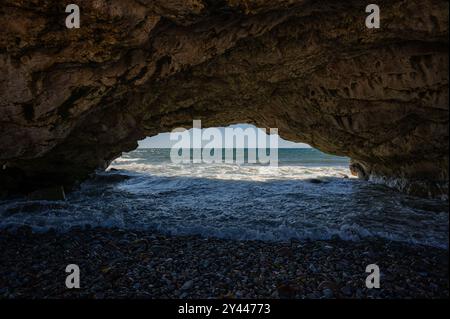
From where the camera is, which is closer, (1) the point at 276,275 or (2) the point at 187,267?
(1) the point at 276,275

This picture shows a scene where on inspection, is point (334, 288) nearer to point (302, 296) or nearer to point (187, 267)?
point (302, 296)

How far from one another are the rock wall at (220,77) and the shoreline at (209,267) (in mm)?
4457

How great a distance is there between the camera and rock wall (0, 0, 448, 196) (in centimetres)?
693

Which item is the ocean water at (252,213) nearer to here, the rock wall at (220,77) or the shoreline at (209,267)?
the shoreline at (209,267)

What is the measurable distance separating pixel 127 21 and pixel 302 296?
7529mm

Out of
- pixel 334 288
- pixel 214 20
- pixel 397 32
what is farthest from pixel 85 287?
pixel 397 32

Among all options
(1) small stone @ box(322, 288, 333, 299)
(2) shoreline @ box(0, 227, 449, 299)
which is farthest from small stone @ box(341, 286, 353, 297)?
(1) small stone @ box(322, 288, 333, 299)

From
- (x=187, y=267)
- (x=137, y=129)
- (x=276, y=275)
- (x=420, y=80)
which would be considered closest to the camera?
(x=276, y=275)

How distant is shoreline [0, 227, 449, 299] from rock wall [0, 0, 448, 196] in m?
4.46

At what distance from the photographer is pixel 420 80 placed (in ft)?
29.6

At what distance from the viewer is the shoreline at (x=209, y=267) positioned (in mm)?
4602

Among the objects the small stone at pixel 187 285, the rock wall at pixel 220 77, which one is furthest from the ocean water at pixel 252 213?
the small stone at pixel 187 285

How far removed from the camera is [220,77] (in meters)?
10.6

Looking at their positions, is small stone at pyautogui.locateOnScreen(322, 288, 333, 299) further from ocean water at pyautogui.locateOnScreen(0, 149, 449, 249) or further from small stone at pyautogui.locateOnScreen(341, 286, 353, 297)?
ocean water at pyautogui.locateOnScreen(0, 149, 449, 249)
